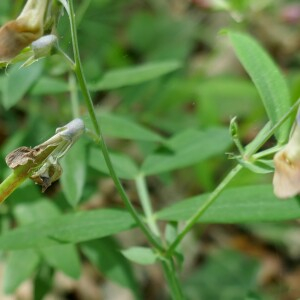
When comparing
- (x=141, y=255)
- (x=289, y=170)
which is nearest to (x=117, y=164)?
(x=141, y=255)

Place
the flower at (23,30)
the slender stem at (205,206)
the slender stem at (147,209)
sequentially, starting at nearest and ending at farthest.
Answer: the flower at (23,30) < the slender stem at (205,206) < the slender stem at (147,209)

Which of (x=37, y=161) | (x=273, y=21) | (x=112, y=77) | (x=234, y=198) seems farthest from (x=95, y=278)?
(x=273, y=21)

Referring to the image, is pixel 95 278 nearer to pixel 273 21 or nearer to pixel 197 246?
pixel 197 246

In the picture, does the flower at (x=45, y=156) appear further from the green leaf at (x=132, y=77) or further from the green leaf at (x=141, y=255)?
the green leaf at (x=132, y=77)

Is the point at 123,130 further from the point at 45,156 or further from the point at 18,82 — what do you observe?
the point at 45,156

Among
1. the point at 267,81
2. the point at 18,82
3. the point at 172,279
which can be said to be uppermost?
the point at 18,82

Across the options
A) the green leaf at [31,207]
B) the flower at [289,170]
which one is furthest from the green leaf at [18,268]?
the flower at [289,170]
